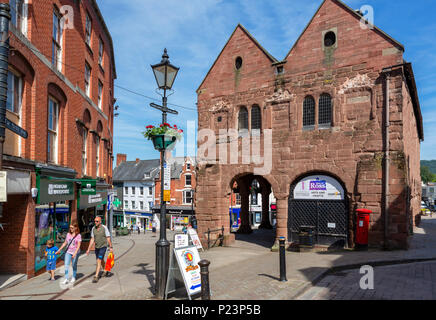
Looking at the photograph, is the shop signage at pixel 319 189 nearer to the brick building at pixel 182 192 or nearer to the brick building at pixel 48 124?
the brick building at pixel 48 124

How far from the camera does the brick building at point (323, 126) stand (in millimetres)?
13242

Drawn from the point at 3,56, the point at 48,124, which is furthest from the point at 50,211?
the point at 3,56

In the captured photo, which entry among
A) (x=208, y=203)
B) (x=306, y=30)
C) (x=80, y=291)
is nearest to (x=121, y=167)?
(x=208, y=203)

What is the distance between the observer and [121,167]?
199 feet

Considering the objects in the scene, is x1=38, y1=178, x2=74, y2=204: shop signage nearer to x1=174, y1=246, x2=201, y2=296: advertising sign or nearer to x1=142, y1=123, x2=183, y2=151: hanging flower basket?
x1=142, y1=123, x2=183, y2=151: hanging flower basket

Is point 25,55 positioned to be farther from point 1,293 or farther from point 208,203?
point 208,203

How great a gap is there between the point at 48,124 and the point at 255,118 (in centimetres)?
902

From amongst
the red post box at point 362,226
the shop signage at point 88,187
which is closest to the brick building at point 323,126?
the red post box at point 362,226

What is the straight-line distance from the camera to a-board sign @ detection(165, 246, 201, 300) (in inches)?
298

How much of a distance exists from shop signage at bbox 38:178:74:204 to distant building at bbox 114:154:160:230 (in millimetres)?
40200

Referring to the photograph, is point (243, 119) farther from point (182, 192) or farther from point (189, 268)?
point (182, 192)

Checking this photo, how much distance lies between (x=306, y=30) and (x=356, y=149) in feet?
18.7

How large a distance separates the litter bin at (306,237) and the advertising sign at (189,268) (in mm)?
7882

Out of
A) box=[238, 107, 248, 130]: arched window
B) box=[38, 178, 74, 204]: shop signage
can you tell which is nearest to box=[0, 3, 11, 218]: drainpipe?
box=[38, 178, 74, 204]: shop signage
